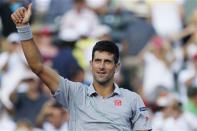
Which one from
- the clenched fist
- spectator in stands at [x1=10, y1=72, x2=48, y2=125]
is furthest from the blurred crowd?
the clenched fist

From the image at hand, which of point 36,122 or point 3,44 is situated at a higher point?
point 3,44

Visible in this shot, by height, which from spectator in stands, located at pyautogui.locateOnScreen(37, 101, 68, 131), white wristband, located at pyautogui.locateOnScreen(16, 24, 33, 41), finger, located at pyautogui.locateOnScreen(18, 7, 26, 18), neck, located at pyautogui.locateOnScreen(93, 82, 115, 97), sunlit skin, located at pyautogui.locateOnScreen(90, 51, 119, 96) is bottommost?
spectator in stands, located at pyautogui.locateOnScreen(37, 101, 68, 131)

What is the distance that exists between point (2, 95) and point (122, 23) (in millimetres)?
2924

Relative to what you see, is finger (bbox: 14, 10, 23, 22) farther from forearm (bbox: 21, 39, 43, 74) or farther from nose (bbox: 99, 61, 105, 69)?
nose (bbox: 99, 61, 105, 69)

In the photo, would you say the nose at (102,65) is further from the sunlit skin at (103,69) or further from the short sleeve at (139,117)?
the short sleeve at (139,117)

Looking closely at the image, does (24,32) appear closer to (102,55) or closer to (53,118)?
(102,55)

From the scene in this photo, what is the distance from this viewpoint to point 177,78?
14141 mm

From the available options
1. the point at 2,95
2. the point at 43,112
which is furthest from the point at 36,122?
the point at 2,95

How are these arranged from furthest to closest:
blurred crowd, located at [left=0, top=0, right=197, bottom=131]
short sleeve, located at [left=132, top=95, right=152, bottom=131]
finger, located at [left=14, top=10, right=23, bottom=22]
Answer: blurred crowd, located at [left=0, top=0, right=197, bottom=131] → short sleeve, located at [left=132, top=95, right=152, bottom=131] → finger, located at [left=14, top=10, right=23, bottom=22]

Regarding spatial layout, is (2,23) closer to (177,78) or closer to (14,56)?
(14,56)

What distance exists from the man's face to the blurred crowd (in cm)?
481

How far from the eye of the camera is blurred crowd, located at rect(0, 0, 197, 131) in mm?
12716

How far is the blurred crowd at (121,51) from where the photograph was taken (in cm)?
1272

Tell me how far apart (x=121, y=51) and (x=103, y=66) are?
24.1 feet
